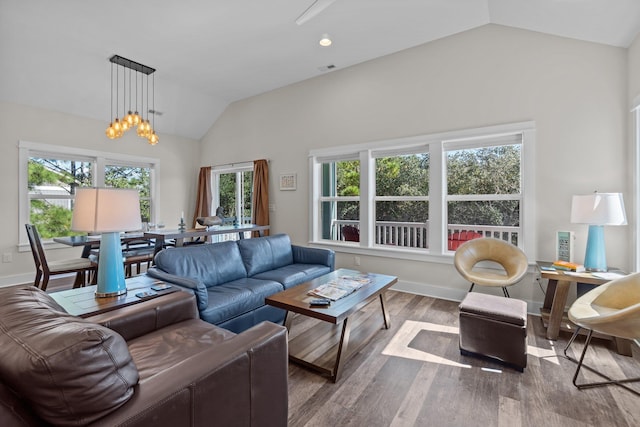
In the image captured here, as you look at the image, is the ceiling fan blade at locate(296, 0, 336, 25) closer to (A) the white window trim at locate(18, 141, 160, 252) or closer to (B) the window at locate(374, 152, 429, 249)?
(B) the window at locate(374, 152, 429, 249)

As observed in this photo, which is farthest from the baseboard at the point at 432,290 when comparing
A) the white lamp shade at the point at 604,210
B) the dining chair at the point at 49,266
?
the dining chair at the point at 49,266

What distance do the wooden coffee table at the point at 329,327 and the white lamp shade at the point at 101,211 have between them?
1206 millimetres

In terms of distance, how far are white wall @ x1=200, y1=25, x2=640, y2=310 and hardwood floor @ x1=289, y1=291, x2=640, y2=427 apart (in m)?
1.23

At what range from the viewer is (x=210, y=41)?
148 inches

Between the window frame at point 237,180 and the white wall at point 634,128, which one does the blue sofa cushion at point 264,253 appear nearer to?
the window frame at point 237,180

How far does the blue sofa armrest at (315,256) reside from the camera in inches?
145

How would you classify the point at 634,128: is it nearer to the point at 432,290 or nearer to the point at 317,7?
the point at 432,290

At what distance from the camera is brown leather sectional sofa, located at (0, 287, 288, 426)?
31.1 inches

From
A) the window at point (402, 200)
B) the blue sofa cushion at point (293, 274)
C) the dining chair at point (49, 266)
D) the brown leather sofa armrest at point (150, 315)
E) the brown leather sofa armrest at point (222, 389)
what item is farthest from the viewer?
the window at point (402, 200)

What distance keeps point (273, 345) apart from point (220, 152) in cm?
566

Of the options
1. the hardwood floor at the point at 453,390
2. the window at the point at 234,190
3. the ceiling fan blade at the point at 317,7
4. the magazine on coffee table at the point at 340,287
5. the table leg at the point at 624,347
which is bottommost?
the hardwood floor at the point at 453,390

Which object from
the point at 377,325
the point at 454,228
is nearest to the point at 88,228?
the point at 377,325

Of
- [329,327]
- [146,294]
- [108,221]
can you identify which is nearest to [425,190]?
[329,327]

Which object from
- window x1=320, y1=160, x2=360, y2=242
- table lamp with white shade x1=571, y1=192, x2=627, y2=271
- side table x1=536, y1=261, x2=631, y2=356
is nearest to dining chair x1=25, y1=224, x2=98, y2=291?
window x1=320, y1=160, x2=360, y2=242
